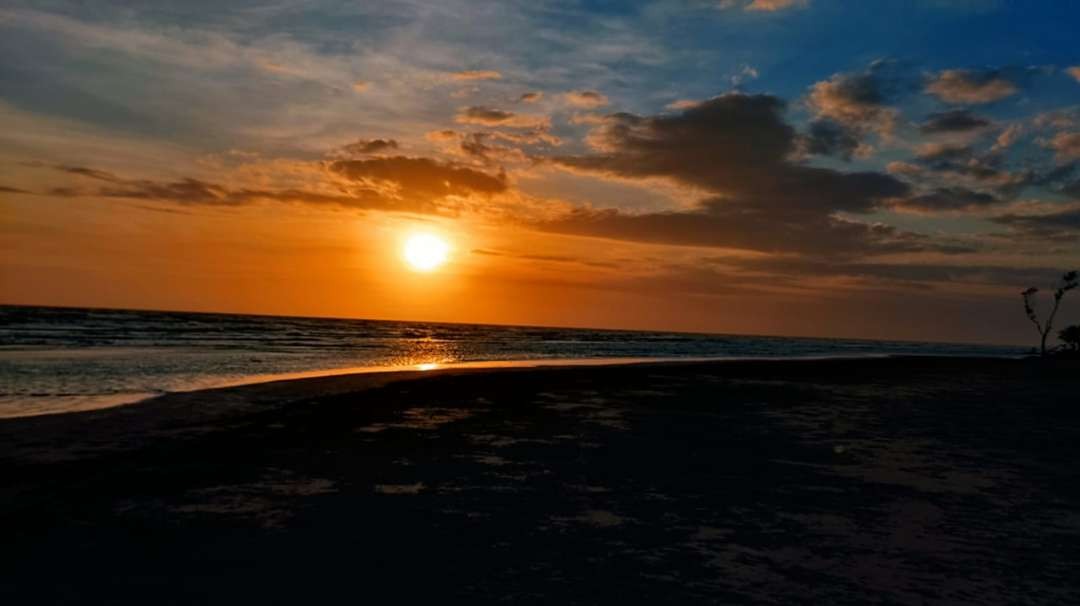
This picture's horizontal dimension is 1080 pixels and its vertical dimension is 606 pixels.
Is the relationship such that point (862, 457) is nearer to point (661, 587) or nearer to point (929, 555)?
point (929, 555)

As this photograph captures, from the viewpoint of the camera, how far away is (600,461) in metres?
14.1

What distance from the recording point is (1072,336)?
84250 millimetres

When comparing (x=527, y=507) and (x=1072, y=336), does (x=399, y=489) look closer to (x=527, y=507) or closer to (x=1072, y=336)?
(x=527, y=507)

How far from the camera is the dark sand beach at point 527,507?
736 centimetres

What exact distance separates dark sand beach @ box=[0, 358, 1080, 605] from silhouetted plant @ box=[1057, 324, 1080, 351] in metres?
75.7

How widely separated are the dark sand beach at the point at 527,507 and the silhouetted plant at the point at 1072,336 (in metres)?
75.7

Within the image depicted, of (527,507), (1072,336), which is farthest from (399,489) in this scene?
(1072,336)

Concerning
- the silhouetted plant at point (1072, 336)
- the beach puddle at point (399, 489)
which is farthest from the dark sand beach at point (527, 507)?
the silhouetted plant at point (1072, 336)

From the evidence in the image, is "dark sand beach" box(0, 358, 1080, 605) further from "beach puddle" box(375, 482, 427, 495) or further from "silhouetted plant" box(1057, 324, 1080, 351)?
"silhouetted plant" box(1057, 324, 1080, 351)

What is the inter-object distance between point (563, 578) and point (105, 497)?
6958 millimetres

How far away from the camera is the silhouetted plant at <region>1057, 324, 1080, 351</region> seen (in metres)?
83.5

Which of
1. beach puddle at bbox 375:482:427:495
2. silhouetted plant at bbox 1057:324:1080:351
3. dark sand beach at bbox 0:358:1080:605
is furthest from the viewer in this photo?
silhouetted plant at bbox 1057:324:1080:351

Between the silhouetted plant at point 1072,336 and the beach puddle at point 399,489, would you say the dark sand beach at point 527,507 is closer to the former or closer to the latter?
the beach puddle at point 399,489

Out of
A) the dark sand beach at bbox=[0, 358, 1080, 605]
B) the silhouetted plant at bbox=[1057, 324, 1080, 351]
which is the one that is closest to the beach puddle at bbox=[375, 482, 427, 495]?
the dark sand beach at bbox=[0, 358, 1080, 605]
